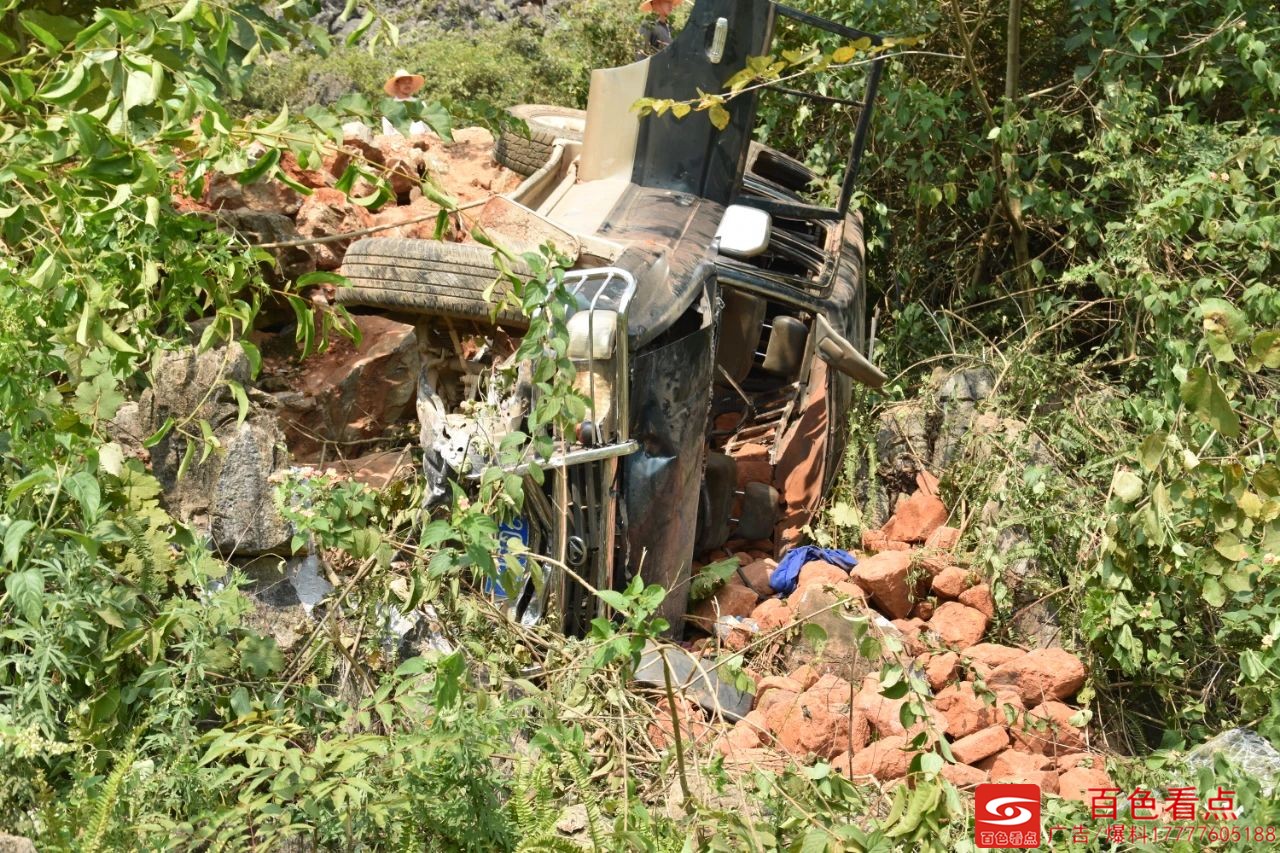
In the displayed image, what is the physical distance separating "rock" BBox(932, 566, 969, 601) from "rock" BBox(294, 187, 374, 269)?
3071 mm

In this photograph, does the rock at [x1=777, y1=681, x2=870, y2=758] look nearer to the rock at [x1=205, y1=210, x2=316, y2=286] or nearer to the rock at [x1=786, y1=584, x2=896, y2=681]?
the rock at [x1=786, y1=584, x2=896, y2=681]

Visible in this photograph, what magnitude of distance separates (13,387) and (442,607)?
144 centimetres

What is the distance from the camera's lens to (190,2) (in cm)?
329

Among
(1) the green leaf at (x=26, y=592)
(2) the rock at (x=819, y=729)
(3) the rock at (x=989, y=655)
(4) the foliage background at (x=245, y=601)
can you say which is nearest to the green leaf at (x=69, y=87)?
(4) the foliage background at (x=245, y=601)

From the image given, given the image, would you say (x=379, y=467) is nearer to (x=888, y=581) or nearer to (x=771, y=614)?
(x=771, y=614)

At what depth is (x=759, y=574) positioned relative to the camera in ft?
19.8

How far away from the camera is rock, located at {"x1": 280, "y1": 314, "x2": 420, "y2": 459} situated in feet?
18.9

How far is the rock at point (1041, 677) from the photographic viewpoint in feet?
16.7

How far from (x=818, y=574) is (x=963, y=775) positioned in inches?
56.2

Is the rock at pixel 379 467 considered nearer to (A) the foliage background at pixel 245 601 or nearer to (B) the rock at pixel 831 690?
(A) the foliage background at pixel 245 601

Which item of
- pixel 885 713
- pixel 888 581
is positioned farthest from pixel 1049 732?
pixel 888 581

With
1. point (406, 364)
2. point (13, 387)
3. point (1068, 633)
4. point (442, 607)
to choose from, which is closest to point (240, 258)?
point (13, 387)

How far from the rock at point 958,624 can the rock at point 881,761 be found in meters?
1.07

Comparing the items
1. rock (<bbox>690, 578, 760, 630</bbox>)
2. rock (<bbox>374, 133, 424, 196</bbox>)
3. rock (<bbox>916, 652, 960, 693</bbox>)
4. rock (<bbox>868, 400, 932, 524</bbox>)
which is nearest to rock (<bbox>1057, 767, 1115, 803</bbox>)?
rock (<bbox>916, 652, 960, 693</bbox>)
